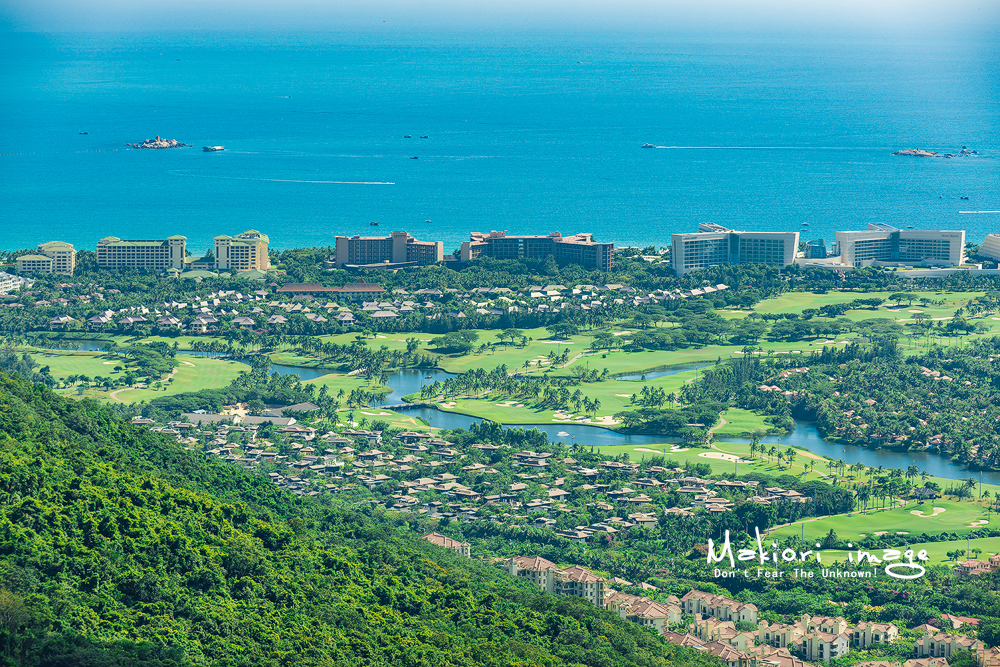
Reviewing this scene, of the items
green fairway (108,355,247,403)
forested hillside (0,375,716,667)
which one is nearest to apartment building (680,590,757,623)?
forested hillside (0,375,716,667)

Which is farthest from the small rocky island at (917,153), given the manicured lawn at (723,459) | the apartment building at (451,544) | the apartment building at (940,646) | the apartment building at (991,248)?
the apartment building at (940,646)

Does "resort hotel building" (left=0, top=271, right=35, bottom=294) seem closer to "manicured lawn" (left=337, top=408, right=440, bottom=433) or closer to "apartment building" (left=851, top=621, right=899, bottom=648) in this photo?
"manicured lawn" (left=337, top=408, right=440, bottom=433)

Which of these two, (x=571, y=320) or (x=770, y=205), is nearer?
(x=571, y=320)

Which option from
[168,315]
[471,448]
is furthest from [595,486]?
[168,315]

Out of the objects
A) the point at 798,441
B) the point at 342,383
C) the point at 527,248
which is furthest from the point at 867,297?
the point at 342,383

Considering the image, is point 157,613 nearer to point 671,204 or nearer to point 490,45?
point 671,204

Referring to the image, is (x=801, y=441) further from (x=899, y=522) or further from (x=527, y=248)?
(x=527, y=248)

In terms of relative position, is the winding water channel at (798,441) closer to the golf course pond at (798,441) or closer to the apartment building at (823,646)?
the golf course pond at (798,441)
